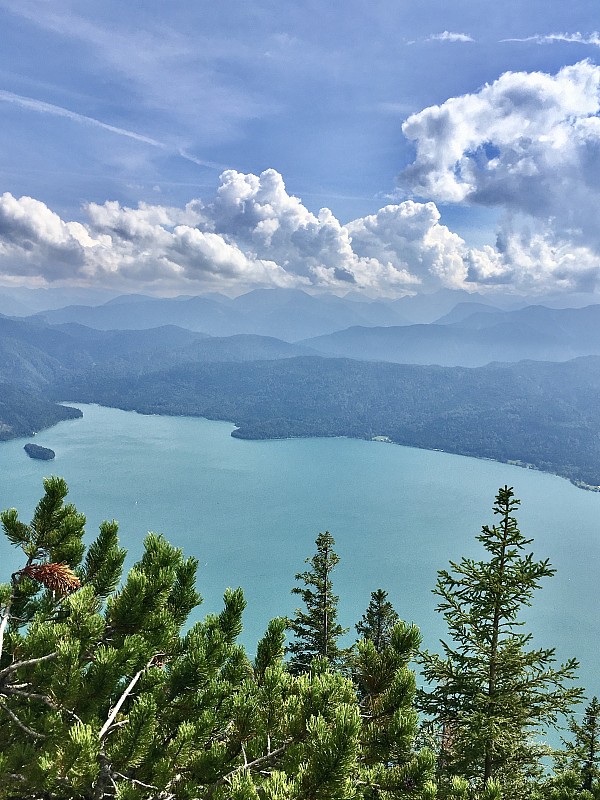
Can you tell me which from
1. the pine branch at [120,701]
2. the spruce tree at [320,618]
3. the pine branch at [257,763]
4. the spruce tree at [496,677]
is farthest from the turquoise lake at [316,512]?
the pine branch at [120,701]

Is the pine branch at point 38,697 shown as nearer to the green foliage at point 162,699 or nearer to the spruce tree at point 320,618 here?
the green foliage at point 162,699

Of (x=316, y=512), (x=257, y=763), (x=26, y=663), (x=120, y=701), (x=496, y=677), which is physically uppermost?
(x=26, y=663)

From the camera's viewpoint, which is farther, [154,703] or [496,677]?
[496,677]

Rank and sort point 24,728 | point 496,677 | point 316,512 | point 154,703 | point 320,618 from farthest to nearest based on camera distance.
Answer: point 316,512 < point 320,618 < point 496,677 < point 154,703 < point 24,728

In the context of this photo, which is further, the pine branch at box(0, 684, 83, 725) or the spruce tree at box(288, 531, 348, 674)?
the spruce tree at box(288, 531, 348, 674)

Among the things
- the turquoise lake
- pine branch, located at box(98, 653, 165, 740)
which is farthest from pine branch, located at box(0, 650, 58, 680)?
the turquoise lake

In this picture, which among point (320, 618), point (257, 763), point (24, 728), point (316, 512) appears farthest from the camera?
point (316, 512)

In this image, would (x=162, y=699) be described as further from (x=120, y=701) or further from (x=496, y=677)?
(x=496, y=677)

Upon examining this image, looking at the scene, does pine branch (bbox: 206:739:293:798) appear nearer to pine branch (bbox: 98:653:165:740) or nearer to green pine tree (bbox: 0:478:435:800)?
green pine tree (bbox: 0:478:435:800)

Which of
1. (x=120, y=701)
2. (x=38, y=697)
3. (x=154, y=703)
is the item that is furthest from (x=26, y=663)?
(x=154, y=703)

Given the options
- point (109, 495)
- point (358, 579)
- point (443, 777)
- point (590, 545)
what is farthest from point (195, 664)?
point (109, 495)
